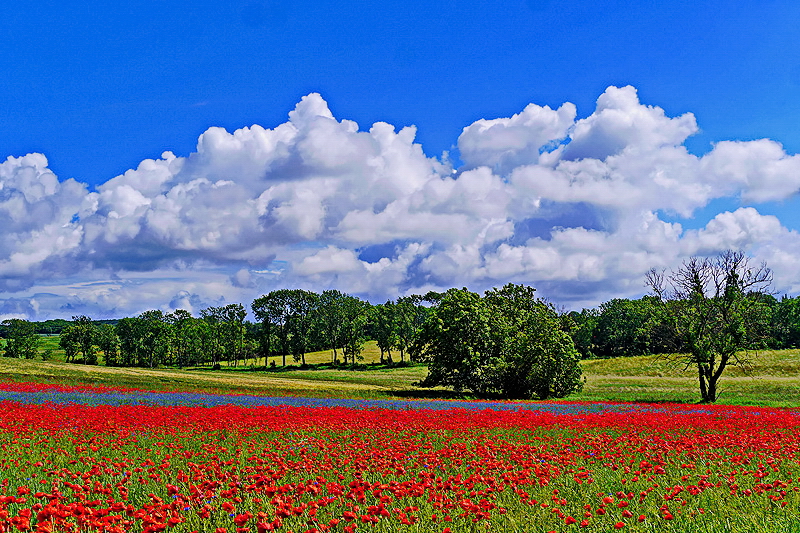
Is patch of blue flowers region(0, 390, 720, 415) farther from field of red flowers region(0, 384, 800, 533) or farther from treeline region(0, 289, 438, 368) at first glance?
treeline region(0, 289, 438, 368)

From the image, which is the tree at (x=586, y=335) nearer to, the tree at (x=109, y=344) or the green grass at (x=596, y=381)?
the green grass at (x=596, y=381)

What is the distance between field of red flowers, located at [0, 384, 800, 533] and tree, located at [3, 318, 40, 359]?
393 ft

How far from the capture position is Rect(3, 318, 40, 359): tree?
113875 millimetres

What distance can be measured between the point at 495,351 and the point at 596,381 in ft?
82.2

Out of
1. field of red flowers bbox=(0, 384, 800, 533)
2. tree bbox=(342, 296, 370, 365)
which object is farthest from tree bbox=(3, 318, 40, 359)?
field of red flowers bbox=(0, 384, 800, 533)

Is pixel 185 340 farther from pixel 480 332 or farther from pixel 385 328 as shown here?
pixel 480 332

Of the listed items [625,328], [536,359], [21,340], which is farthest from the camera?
[625,328]

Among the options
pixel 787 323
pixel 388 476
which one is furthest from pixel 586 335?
pixel 388 476

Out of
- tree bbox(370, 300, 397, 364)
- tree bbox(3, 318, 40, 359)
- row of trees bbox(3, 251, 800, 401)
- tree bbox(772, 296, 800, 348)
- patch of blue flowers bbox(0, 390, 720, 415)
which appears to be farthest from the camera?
tree bbox(772, 296, 800, 348)

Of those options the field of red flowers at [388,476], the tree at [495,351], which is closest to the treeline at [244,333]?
the tree at [495,351]

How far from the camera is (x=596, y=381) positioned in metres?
67.0

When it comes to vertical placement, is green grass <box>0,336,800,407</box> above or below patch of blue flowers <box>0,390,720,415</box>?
below

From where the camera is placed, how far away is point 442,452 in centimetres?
1047

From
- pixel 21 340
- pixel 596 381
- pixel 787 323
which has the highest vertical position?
pixel 21 340
